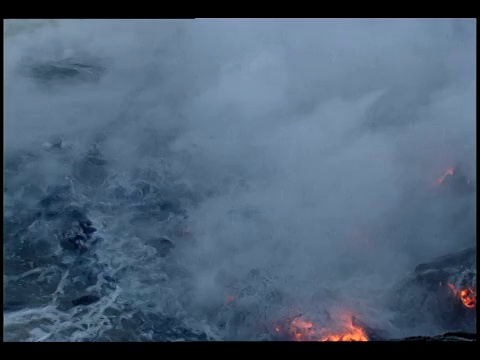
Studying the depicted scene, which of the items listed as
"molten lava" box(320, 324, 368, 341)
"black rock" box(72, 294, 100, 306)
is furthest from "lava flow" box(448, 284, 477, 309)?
"black rock" box(72, 294, 100, 306)

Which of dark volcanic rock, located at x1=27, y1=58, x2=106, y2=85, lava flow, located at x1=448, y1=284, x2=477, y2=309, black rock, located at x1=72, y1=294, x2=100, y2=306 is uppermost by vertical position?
dark volcanic rock, located at x1=27, y1=58, x2=106, y2=85

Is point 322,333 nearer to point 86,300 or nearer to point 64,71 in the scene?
point 86,300

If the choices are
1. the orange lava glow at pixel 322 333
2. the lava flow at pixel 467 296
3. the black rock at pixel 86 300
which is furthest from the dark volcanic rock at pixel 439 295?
the black rock at pixel 86 300

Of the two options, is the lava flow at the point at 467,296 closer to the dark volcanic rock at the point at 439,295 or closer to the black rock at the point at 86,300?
the dark volcanic rock at the point at 439,295

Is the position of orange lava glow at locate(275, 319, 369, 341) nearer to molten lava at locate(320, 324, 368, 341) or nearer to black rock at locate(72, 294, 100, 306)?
molten lava at locate(320, 324, 368, 341)

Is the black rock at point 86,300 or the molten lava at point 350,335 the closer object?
the molten lava at point 350,335

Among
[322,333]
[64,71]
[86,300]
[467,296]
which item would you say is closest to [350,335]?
[322,333]
